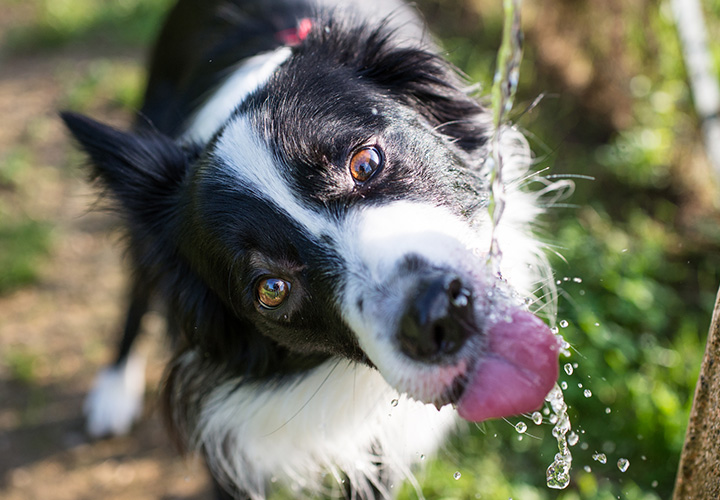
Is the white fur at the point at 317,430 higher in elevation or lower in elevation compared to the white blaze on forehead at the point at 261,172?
lower

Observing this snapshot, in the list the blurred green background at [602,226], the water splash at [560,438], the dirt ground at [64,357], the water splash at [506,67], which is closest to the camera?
the water splash at [506,67]

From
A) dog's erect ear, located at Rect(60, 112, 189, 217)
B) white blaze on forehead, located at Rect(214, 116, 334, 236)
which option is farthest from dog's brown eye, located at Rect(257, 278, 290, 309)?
dog's erect ear, located at Rect(60, 112, 189, 217)

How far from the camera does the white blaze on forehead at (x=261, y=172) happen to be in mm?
2002

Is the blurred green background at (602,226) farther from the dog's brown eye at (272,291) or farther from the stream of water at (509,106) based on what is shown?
the dog's brown eye at (272,291)

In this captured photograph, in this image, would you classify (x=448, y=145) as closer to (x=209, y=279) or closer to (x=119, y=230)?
(x=209, y=279)

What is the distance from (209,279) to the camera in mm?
2365

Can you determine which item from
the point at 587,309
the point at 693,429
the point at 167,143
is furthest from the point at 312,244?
the point at 587,309

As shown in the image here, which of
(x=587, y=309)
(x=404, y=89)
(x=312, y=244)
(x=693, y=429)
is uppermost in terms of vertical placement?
(x=404, y=89)

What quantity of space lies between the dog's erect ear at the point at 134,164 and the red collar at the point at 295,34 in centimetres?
63

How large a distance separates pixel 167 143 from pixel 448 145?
3.42 ft

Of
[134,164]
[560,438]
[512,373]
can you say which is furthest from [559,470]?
[134,164]

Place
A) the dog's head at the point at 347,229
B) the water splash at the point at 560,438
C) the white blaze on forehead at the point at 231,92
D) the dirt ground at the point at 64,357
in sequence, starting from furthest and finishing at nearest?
1. the dirt ground at the point at 64,357
2. the white blaze on forehead at the point at 231,92
3. the water splash at the point at 560,438
4. the dog's head at the point at 347,229

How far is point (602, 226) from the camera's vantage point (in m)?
3.89

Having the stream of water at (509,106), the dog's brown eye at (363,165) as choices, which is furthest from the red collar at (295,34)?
the stream of water at (509,106)
